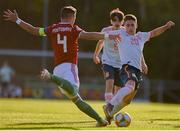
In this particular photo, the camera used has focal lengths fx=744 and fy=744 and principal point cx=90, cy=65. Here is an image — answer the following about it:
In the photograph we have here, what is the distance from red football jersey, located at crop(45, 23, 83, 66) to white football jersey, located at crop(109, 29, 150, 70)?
1090mm

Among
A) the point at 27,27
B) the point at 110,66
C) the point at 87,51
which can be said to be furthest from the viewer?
the point at 87,51

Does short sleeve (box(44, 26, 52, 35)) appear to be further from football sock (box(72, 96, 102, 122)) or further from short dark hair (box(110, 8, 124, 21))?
short dark hair (box(110, 8, 124, 21))

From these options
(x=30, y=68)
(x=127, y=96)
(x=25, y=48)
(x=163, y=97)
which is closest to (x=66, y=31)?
(x=127, y=96)

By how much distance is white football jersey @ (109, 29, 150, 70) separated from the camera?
14328mm

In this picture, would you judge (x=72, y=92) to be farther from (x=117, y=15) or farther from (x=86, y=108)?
(x=117, y=15)

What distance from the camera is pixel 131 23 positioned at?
47.2ft

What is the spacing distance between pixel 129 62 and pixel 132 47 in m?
0.30

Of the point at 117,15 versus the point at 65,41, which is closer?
the point at 65,41

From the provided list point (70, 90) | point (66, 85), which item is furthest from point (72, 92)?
point (66, 85)

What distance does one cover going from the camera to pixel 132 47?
1438cm

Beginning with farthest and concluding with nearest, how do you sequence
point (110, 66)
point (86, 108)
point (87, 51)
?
point (87, 51), point (110, 66), point (86, 108)

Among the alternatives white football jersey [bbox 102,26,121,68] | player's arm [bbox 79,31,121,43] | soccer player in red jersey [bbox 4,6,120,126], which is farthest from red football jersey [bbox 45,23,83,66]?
white football jersey [bbox 102,26,121,68]

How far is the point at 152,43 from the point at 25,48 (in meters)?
12.7

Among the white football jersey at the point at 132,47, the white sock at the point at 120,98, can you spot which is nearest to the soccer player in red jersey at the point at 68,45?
the white football jersey at the point at 132,47
